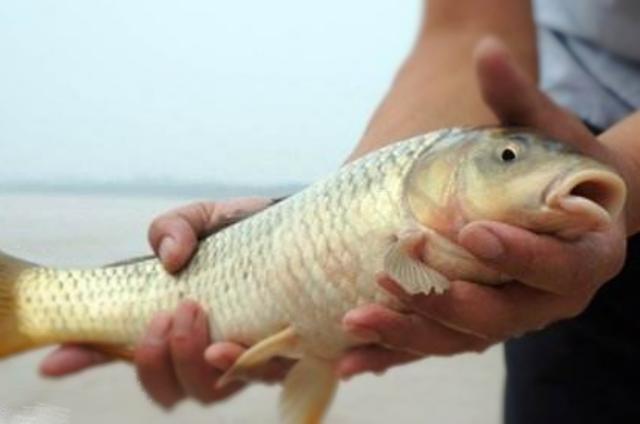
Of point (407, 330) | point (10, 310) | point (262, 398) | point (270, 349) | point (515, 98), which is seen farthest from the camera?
point (262, 398)

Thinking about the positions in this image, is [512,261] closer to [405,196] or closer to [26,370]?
[405,196]

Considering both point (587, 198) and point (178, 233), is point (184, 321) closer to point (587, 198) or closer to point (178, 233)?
point (178, 233)

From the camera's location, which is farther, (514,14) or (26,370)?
(26,370)

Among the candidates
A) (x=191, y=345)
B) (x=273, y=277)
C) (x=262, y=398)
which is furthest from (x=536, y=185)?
(x=262, y=398)

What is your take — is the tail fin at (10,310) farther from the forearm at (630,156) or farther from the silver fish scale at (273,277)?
the forearm at (630,156)

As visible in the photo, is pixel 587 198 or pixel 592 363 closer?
pixel 587 198

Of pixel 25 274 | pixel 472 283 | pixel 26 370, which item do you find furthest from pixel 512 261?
pixel 26 370
